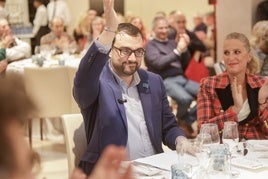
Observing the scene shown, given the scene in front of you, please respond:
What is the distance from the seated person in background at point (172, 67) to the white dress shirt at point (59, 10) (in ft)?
17.7

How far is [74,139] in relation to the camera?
2.71 metres

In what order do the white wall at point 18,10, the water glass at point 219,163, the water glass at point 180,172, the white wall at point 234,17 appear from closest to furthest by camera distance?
the water glass at point 180,172
the water glass at point 219,163
the white wall at point 234,17
the white wall at point 18,10

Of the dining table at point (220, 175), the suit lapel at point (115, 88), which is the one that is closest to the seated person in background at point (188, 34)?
the suit lapel at point (115, 88)

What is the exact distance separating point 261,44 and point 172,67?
1.34 meters

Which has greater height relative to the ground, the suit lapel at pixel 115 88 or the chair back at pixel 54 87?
the suit lapel at pixel 115 88

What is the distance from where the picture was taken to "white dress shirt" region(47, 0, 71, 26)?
10846 millimetres

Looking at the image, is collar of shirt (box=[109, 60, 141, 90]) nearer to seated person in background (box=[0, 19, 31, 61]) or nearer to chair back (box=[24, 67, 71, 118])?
chair back (box=[24, 67, 71, 118])

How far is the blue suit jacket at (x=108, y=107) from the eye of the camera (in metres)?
2.47

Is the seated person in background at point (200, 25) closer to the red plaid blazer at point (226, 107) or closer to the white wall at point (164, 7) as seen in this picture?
the white wall at point (164, 7)

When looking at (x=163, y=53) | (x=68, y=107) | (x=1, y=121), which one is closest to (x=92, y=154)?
(x=1, y=121)

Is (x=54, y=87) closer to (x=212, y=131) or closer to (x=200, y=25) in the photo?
(x=212, y=131)

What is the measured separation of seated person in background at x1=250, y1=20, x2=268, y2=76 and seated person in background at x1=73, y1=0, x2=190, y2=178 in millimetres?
2020

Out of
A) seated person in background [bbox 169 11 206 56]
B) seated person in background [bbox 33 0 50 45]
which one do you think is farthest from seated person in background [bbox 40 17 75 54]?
seated person in background [bbox 33 0 50 45]

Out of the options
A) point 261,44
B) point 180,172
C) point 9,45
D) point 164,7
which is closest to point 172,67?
point 261,44
